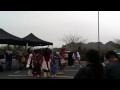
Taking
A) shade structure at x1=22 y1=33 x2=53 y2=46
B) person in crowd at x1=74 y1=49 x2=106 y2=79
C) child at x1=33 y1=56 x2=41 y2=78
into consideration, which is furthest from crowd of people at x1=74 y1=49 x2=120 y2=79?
shade structure at x1=22 y1=33 x2=53 y2=46

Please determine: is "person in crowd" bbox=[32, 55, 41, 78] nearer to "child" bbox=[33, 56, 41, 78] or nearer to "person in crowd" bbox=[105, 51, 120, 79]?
"child" bbox=[33, 56, 41, 78]

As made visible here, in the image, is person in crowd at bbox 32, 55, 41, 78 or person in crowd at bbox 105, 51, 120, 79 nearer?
person in crowd at bbox 105, 51, 120, 79

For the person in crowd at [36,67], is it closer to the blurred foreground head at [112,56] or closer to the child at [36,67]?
the child at [36,67]

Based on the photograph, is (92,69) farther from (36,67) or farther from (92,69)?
(36,67)

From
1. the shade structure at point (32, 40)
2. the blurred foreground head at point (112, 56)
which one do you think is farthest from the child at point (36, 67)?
the blurred foreground head at point (112, 56)

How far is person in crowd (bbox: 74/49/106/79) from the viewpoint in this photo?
2992mm

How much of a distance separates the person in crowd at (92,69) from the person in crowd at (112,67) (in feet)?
1.22

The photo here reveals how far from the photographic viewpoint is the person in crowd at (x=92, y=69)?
2992 mm

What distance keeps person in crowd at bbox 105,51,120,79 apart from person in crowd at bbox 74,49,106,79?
1.22ft

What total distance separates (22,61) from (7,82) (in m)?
10.8

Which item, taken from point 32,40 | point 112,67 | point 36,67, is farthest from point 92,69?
point 32,40
